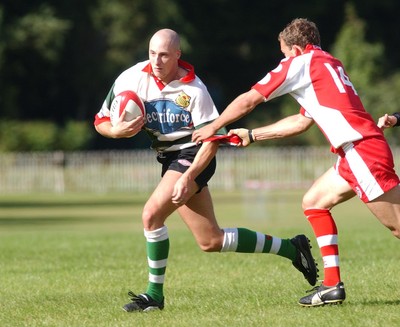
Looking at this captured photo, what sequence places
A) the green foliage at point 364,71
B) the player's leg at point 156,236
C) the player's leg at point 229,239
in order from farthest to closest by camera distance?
the green foliage at point 364,71 → the player's leg at point 229,239 → the player's leg at point 156,236

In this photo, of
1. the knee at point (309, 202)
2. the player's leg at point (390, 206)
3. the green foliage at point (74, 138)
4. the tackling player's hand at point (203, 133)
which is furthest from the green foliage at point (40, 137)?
the player's leg at point (390, 206)

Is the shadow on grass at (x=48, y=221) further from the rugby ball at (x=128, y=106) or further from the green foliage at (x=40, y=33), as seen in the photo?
the green foliage at (x=40, y=33)

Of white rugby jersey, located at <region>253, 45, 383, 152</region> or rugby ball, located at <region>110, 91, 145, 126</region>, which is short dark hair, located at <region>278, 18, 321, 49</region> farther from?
rugby ball, located at <region>110, 91, 145, 126</region>

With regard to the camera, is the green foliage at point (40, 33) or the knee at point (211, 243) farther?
the green foliage at point (40, 33)

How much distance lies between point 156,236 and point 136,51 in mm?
55766

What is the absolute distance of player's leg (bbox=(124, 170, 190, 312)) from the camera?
9.03 meters

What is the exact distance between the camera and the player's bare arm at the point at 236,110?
840 centimetres

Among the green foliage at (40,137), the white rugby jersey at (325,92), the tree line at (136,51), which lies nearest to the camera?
the white rugby jersey at (325,92)

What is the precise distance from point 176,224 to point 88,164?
72.3 ft

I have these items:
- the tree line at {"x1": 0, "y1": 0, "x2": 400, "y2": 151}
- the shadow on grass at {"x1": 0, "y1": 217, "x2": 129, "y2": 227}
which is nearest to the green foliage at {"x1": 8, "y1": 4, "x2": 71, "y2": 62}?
the tree line at {"x1": 0, "y1": 0, "x2": 400, "y2": 151}

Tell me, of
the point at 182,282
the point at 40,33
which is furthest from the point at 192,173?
the point at 40,33

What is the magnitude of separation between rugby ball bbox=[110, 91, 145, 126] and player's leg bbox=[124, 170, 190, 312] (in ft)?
1.94

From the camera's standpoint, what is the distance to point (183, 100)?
904 centimetres

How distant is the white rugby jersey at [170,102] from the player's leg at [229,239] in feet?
1.94
